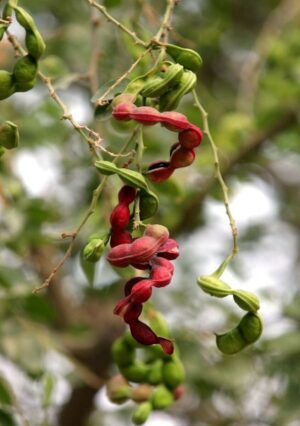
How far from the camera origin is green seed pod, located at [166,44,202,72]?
0.87 m

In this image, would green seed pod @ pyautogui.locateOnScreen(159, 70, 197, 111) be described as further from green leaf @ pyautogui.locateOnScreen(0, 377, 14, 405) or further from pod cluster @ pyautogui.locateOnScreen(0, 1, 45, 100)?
green leaf @ pyautogui.locateOnScreen(0, 377, 14, 405)

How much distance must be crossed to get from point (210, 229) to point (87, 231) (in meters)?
0.93

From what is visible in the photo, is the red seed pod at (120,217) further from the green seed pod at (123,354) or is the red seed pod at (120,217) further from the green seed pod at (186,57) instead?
the green seed pod at (123,354)

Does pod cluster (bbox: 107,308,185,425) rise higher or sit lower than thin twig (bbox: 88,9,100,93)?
lower

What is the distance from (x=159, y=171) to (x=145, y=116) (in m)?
0.06

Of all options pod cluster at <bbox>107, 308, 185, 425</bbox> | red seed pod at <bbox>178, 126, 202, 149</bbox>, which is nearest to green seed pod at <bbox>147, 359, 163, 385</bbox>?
pod cluster at <bbox>107, 308, 185, 425</bbox>

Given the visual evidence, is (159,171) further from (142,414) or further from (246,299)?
(142,414)

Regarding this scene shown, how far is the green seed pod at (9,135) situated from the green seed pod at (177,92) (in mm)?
130

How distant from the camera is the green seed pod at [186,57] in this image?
872 millimetres

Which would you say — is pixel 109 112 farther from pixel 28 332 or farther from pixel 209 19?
pixel 209 19

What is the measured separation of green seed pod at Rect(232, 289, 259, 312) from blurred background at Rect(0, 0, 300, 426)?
0.38 metres

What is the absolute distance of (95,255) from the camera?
0.85m

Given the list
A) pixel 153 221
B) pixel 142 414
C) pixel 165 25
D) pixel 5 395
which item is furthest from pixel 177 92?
pixel 153 221

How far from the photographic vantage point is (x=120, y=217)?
814 millimetres
